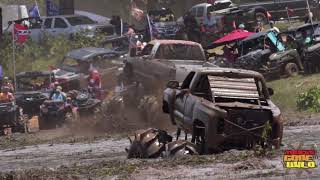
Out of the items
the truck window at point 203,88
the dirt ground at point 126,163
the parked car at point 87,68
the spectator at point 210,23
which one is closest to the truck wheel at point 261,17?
the spectator at point 210,23

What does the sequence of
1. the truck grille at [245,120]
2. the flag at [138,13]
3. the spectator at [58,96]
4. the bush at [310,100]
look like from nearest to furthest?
the truck grille at [245,120], the bush at [310,100], the spectator at [58,96], the flag at [138,13]

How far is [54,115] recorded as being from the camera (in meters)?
22.3

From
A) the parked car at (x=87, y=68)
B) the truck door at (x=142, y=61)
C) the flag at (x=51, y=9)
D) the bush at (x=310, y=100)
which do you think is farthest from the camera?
the flag at (x=51, y=9)

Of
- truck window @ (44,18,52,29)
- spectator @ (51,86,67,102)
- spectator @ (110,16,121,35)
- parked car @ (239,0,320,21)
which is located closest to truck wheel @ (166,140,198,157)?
spectator @ (51,86,67,102)

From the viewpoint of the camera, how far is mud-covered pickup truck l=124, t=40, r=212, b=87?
63.3ft

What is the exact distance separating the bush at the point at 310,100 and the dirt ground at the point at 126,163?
2211 mm

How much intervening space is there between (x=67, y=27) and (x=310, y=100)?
54.1 feet

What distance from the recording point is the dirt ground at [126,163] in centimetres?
924

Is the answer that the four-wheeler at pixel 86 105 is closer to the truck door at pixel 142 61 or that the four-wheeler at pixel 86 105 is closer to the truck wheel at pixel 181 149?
the truck door at pixel 142 61

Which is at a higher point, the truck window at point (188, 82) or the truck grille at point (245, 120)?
the truck window at point (188, 82)

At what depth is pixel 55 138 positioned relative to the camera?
19312mm

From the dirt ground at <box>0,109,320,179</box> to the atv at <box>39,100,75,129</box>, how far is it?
16.2 ft

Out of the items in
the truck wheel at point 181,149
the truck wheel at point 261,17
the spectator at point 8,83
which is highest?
the truck wheel at point 261,17

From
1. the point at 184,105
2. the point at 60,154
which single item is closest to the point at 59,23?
the point at 60,154
